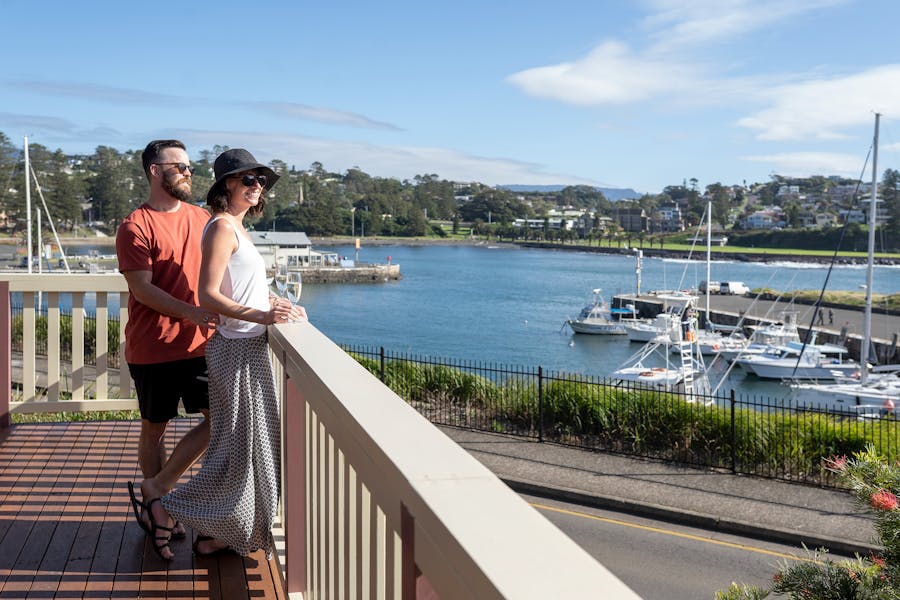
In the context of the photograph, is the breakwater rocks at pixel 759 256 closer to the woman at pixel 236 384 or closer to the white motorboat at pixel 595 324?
the white motorboat at pixel 595 324

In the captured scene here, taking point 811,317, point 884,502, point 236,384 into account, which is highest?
point 236,384

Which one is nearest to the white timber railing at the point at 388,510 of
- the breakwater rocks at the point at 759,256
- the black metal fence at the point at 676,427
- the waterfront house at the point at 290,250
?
the black metal fence at the point at 676,427

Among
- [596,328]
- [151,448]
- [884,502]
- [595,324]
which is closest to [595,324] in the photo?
[595,324]

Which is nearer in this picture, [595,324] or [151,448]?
[151,448]

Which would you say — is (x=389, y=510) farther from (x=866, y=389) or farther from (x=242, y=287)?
(x=866, y=389)

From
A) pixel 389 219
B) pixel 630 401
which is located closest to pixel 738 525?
pixel 630 401

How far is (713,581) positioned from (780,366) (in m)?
40.1

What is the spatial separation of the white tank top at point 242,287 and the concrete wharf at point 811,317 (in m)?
50.6

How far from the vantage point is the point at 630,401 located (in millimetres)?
15180

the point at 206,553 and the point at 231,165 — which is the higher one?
the point at 231,165

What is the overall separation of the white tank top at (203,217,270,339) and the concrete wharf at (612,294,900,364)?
50607mm

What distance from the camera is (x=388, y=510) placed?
172 cm

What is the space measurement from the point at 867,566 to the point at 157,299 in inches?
122

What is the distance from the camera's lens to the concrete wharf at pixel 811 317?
5137 centimetres
